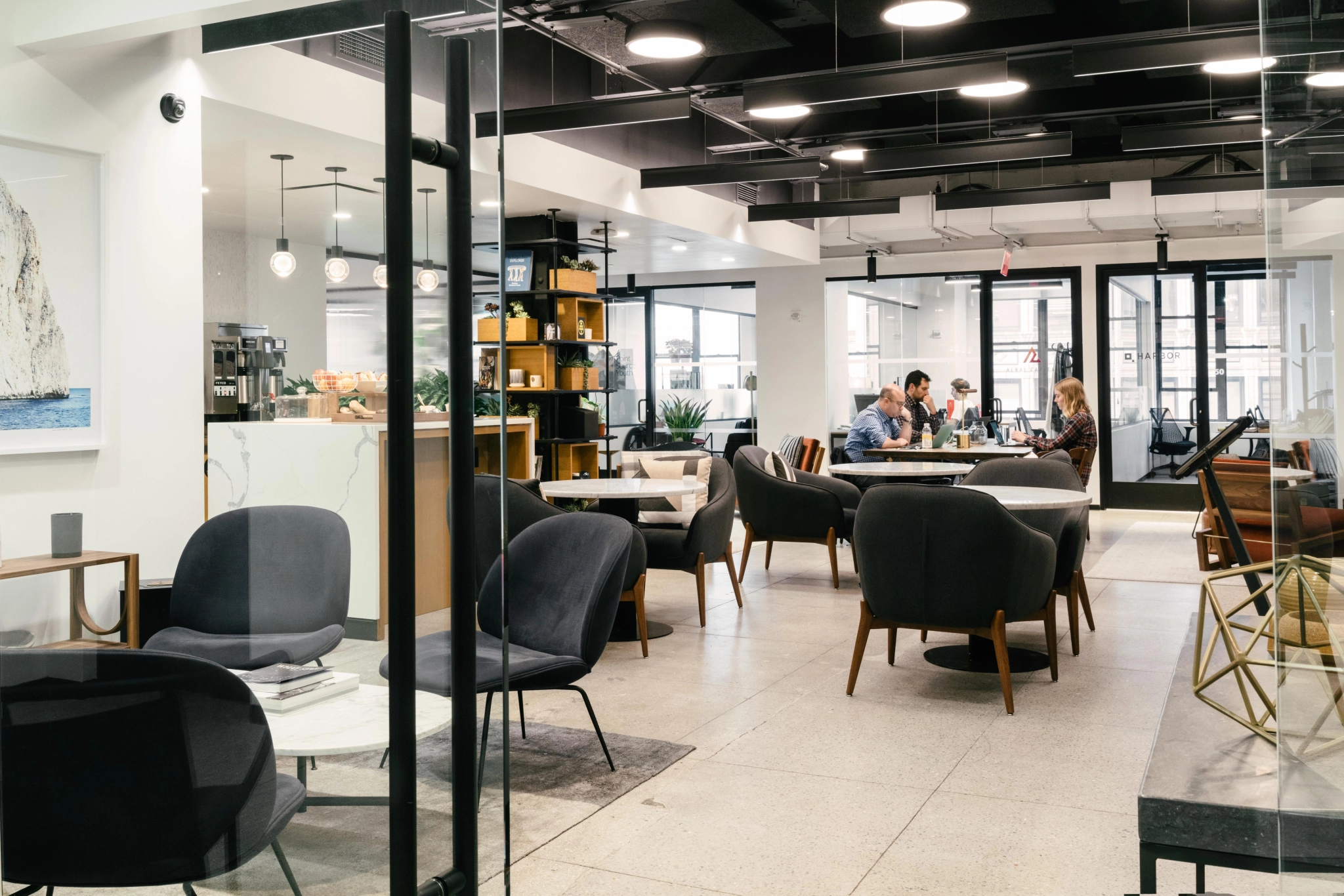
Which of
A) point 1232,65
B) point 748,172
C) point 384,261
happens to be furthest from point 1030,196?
point 384,261

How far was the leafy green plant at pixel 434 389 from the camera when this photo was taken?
1.05 meters

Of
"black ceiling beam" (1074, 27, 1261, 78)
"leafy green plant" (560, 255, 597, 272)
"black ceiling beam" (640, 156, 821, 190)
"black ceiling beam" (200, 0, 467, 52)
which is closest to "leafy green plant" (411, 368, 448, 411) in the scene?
"black ceiling beam" (200, 0, 467, 52)

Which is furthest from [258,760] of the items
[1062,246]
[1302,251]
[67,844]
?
[1062,246]

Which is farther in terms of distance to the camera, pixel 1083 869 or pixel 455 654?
pixel 1083 869

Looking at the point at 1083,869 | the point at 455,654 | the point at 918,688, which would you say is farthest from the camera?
the point at 918,688

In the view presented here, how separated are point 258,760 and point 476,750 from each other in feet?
0.77

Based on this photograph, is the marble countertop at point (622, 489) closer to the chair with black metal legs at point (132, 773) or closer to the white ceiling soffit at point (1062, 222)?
the chair with black metal legs at point (132, 773)

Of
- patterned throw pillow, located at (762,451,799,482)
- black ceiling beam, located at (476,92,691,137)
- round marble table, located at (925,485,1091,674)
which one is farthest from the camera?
patterned throw pillow, located at (762,451,799,482)

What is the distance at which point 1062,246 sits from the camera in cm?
1255

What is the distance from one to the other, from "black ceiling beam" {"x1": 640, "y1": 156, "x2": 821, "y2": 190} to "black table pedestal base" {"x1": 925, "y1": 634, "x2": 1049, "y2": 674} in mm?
4371

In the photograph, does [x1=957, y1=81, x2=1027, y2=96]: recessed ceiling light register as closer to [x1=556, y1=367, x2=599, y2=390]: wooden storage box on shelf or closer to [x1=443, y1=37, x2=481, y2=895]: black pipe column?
[x1=556, y1=367, x2=599, y2=390]: wooden storage box on shelf

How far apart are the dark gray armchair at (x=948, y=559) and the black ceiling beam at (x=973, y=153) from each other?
4.24m

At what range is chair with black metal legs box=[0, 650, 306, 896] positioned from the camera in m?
1.09

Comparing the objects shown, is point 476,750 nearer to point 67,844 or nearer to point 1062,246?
point 67,844
